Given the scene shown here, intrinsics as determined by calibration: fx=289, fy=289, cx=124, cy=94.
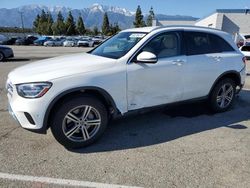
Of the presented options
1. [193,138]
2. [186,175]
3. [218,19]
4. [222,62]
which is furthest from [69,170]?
[218,19]

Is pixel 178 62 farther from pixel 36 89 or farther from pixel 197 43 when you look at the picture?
pixel 36 89

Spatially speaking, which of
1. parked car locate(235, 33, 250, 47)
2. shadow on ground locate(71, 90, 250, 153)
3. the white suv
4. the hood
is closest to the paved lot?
shadow on ground locate(71, 90, 250, 153)

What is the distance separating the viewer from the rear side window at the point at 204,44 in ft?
17.5

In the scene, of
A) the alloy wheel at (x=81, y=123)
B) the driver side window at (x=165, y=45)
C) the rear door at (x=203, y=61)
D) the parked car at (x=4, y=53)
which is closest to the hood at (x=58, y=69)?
the alloy wheel at (x=81, y=123)

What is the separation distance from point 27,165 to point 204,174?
2.31 m

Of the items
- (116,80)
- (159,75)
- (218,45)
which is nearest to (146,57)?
(159,75)

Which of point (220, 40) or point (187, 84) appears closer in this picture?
point (187, 84)

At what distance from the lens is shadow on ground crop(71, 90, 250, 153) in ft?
15.1

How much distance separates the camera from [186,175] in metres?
3.66

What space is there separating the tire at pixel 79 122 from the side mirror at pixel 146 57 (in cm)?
92

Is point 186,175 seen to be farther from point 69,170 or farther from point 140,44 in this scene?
point 140,44

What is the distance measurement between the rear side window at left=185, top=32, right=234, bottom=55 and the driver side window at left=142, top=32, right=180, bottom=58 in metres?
0.27

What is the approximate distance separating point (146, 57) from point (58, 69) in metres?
1.34

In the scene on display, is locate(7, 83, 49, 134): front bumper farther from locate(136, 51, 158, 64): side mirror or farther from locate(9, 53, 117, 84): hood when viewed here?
locate(136, 51, 158, 64): side mirror
